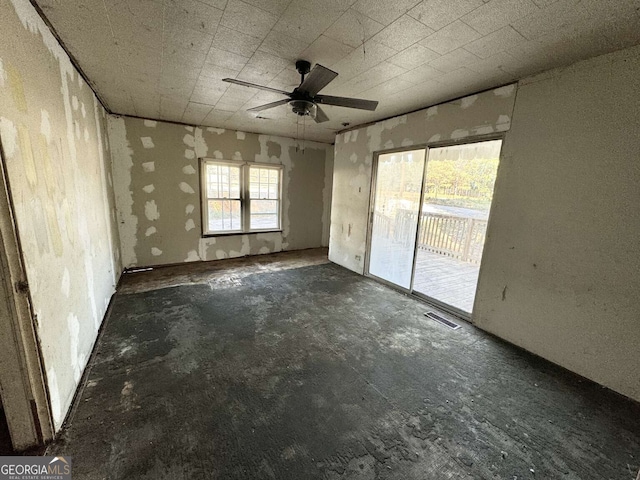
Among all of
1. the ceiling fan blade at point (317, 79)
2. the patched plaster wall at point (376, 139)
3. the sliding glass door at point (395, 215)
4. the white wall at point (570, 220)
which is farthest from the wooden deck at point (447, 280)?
the ceiling fan blade at point (317, 79)

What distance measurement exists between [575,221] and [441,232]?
2.84m

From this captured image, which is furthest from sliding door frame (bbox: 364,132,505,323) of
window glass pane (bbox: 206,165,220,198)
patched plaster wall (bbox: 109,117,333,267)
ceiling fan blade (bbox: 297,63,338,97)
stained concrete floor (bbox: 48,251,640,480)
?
window glass pane (bbox: 206,165,220,198)

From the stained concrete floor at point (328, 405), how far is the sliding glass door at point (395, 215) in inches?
44.2

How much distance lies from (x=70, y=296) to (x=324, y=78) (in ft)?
8.44

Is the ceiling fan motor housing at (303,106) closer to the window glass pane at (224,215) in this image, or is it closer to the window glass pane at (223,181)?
the window glass pane at (223,181)

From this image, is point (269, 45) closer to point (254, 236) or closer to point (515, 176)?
point (515, 176)

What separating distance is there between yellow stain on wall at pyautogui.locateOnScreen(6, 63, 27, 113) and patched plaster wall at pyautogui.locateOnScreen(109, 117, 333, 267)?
334cm

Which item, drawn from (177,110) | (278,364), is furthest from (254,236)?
(278,364)

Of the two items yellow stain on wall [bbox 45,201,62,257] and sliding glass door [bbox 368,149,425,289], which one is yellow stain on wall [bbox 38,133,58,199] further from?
sliding glass door [bbox 368,149,425,289]

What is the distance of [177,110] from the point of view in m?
3.86

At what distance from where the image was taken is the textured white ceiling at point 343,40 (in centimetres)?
161

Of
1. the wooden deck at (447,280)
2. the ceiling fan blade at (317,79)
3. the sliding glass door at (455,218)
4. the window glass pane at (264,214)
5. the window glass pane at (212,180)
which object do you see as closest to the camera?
the ceiling fan blade at (317,79)

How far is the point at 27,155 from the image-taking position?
4.71 feet

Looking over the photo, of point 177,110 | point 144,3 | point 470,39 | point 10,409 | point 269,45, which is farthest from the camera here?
point 177,110
